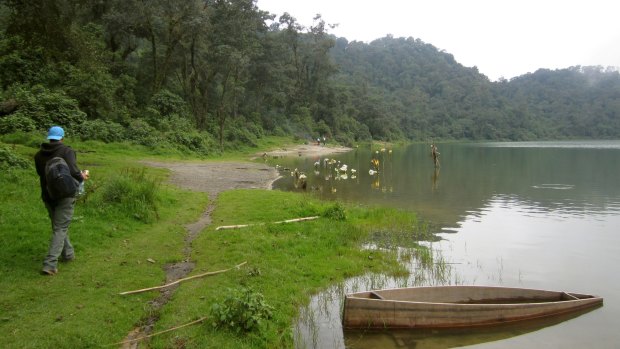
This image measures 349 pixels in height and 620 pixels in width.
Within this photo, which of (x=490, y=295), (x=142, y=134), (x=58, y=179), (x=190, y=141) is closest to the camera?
(x=58, y=179)

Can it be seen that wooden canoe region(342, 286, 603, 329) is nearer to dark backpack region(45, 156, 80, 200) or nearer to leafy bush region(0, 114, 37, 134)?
dark backpack region(45, 156, 80, 200)

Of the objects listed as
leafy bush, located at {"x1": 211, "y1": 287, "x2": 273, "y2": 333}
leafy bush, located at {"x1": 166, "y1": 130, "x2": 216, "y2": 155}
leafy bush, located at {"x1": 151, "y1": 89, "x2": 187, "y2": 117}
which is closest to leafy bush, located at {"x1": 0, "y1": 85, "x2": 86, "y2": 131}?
leafy bush, located at {"x1": 166, "y1": 130, "x2": 216, "y2": 155}

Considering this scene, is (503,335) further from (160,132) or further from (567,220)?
(160,132)

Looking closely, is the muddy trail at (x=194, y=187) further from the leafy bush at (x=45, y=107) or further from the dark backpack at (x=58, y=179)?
the leafy bush at (x=45, y=107)

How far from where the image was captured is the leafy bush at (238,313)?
280 inches

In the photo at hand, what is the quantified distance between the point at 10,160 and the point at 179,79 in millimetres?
37430

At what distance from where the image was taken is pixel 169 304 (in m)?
7.92

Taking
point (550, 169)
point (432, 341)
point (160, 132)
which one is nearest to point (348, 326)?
point (432, 341)

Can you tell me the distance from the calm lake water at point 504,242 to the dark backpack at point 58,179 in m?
5.08

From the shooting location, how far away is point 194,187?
2164 centimetres

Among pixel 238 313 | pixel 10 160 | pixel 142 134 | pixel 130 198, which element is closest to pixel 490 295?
pixel 238 313

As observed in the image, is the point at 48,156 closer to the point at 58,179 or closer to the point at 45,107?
the point at 58,179

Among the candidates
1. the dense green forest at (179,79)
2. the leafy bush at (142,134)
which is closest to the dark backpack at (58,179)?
the dense green forest at (179,79)

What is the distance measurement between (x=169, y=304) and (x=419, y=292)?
489 centimetres
